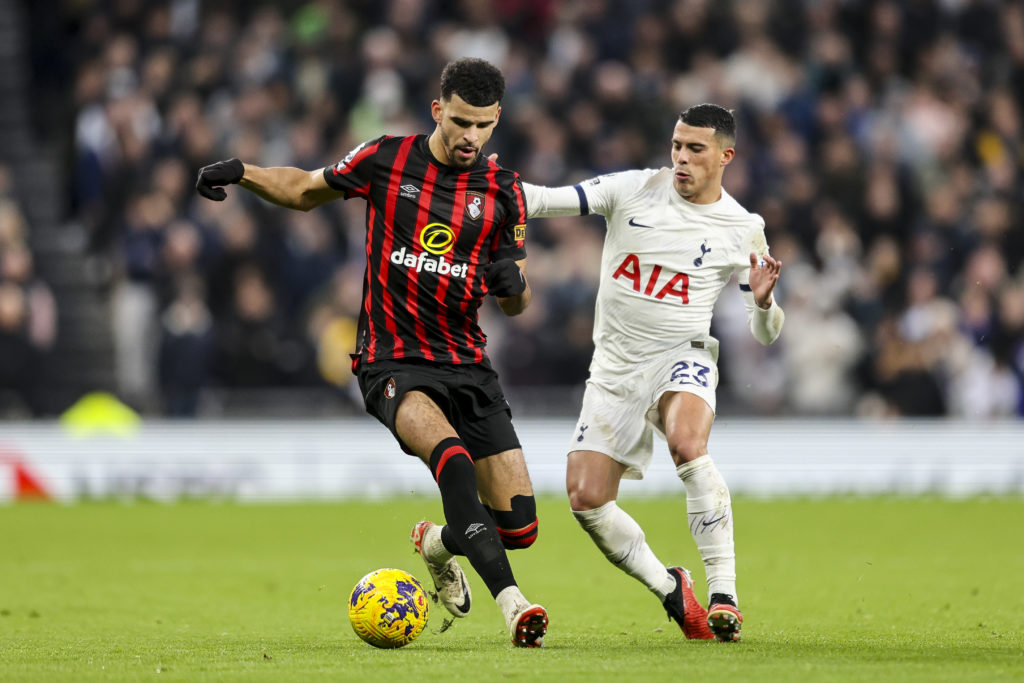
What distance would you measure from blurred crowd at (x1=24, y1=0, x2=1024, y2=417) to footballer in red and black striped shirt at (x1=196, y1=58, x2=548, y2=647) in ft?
29.7

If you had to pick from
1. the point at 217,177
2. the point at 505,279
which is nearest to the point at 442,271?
the point at 505,279

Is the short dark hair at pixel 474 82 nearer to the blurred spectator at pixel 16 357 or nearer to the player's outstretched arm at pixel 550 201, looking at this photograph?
the player's outstretched arm at pixel 550 201

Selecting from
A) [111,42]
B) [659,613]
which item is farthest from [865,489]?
[111,42]

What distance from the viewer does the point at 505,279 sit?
689cm

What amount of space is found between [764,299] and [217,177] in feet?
8.79

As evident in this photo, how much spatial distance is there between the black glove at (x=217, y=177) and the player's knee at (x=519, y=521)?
1.96 m

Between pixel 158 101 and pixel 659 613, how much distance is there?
11.9 m

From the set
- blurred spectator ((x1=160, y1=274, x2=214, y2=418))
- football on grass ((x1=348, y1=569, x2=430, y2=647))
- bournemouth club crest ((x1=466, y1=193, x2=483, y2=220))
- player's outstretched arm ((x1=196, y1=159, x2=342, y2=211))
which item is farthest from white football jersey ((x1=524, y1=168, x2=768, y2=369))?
blurred spectator ((x1=160, y1=274, x2=214, y2=418))

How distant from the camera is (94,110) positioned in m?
18.4

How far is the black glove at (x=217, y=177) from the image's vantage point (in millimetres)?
6953

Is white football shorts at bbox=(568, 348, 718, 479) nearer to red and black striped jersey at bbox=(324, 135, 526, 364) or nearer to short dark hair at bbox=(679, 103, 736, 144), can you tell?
red and black striped jersey at bbox=(324, 135, 526, 364)

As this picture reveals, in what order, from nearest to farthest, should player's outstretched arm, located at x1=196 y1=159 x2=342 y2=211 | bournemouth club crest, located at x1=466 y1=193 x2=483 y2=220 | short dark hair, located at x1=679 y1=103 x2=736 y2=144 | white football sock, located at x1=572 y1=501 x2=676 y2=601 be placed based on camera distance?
player's outstretched arm, located at x1=196 y1=159 x2=342 y2=211
bournemouth club crest, located at x1=466 y1=193 x2=483 y2=220
white football sock, located at x1=572 y1=501 x2=676 y2=601
short dark hair, located at x1=679 y1=103 x2=736 y2=144

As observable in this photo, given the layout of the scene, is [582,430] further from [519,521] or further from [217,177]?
[217,177]

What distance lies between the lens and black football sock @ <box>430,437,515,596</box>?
6.58 meters
